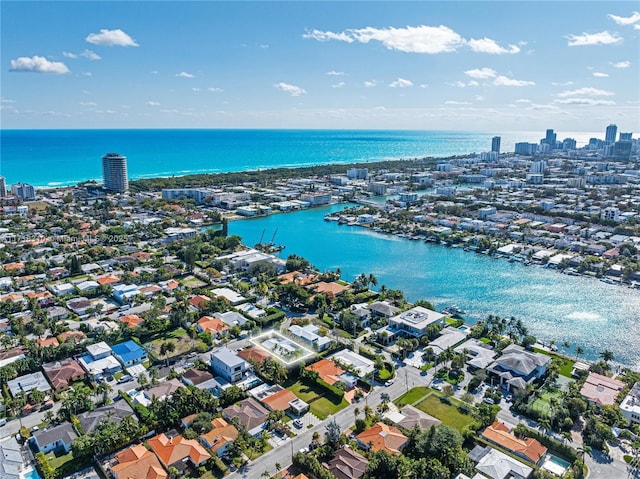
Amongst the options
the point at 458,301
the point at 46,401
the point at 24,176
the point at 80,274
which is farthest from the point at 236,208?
the point at 24,176

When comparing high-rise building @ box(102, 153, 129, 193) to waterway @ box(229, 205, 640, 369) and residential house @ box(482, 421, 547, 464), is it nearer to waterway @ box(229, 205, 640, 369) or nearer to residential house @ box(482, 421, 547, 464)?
waterway @ box(229, 205, 640, 369)

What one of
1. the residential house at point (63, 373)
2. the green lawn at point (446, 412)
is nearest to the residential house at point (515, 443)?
the green lawn at point (446, 412)

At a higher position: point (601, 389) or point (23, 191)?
point (23, 191)

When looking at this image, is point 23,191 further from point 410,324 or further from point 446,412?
point 446,412

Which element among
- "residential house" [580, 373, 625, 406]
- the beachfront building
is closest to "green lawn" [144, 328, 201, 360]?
the beachfront building

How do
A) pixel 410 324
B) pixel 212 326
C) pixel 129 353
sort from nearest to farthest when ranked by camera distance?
pixel 129 353
pixel 410 324
pixel 212 326

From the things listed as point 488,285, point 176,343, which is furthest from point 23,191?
point 488,285
